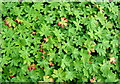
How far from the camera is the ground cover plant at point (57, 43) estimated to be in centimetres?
242

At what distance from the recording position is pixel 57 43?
247 cm

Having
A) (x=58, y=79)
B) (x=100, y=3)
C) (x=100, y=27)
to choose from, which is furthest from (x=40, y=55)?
(x=100, y=3)

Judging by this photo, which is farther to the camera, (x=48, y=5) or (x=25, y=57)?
(x=48, y=5)

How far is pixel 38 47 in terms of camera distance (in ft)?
8.07

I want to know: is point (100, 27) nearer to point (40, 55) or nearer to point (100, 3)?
point (100, 3)

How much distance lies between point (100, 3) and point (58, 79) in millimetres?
1109

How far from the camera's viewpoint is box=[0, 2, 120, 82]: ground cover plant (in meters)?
2.42

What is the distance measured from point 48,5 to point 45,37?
0.40 m

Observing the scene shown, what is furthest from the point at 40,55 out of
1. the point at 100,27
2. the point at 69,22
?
the point at 100,27

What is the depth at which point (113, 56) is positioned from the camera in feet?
8.50

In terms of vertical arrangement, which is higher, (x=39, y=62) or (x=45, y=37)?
(x=45, y=37)

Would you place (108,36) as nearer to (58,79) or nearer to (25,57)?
(58,79)

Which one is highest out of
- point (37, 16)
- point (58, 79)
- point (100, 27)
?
point (37, 16)

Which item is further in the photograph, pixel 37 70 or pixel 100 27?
pixel 100 27
